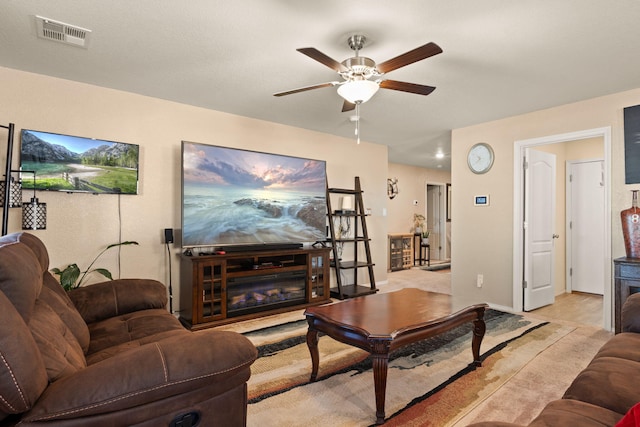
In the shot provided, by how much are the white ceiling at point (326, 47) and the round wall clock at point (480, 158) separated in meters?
0.71

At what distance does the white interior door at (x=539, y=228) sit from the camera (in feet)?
13.7

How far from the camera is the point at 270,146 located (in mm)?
4496

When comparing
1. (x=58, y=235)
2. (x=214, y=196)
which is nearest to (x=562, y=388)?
(x=214, y=196)

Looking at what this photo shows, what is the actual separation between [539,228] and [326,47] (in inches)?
143

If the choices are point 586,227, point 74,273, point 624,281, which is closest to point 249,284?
point 74,273

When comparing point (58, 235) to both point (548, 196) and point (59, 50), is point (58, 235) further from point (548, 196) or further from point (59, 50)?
point (548, 196)

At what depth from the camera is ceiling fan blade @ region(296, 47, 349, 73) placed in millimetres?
1953

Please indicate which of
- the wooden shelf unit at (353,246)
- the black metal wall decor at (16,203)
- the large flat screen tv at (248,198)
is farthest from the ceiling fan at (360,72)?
the wooden shelf unit at (353,246)

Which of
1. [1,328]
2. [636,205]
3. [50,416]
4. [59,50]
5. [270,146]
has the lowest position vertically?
[50,416]

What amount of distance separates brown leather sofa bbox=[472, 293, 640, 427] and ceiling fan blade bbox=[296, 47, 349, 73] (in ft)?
6.24

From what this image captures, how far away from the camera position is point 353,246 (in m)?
5.45

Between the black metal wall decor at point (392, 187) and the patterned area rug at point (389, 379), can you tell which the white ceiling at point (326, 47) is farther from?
the black metal wall decor at point (392, 187)

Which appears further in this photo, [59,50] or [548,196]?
[548,196]

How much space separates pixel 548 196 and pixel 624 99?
58.6 inches
